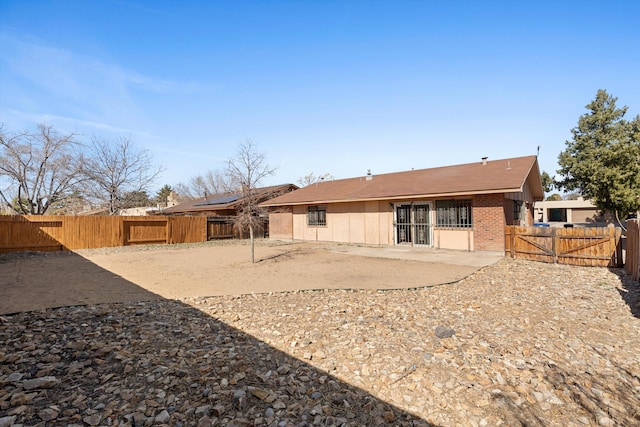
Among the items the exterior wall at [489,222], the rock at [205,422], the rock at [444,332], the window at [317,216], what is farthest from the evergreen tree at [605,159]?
the rock at [205,422]

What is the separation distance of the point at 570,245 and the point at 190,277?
1129 centimetres

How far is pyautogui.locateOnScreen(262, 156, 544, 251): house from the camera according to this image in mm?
12547

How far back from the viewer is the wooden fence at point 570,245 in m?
9.32

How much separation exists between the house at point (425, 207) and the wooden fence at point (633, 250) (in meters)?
3.46

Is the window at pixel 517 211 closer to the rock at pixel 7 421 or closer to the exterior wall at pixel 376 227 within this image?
the exterior wall at pixel 376 227

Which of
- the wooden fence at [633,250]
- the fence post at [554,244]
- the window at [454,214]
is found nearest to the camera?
the wooden fence at [633,250]

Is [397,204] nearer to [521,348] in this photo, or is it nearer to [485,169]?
[485,169]

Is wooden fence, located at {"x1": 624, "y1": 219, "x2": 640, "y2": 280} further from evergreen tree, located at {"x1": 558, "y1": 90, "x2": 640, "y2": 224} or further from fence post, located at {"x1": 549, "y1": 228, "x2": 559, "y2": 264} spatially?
evergreen tree, located at {"x1": 558, "y1": 90, "x2": 640, "y2": 224}

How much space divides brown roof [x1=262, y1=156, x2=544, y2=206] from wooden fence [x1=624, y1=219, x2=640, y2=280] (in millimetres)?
3462

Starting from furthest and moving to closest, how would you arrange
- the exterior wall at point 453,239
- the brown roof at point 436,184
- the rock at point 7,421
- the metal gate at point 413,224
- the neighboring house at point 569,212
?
the neighboring house at point 569,212
the metal gate at point 413,224
the exterior wall at point 453,239
the brown roof at point 436,184
the rock at point 7,421

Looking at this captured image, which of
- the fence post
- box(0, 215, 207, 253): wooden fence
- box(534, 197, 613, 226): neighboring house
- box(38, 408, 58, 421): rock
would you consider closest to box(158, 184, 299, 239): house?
box(0, 215, 207, 253): wooden fence

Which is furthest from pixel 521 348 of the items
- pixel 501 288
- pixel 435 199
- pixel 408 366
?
pixel 435 199

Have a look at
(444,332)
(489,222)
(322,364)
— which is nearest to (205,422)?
(322,364)

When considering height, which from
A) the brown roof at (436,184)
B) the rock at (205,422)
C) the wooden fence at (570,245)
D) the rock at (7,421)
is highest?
the brown roof at (436,184)
